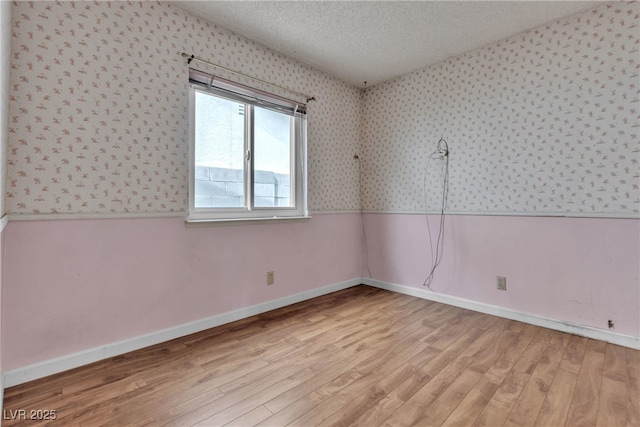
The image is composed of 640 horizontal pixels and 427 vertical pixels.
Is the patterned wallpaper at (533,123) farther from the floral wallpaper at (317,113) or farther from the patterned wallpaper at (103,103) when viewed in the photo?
the patterned wallpaper at (103,103)

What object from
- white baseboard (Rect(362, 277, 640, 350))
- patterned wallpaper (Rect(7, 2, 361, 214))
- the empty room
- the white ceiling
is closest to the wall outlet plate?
the empty room

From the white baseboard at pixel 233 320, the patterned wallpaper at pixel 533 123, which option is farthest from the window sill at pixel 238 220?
the patterned wallpaper at pixel 533 123

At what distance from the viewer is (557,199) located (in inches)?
90.9

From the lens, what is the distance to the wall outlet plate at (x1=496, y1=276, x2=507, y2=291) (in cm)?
257

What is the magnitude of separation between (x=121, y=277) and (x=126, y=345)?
45 cm

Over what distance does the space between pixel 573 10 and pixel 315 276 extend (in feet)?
10.2

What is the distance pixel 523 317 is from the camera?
2459 millimetres

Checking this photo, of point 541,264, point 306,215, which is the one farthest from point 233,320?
point 541,264

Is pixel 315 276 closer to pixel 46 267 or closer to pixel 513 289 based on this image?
pixel 513 289

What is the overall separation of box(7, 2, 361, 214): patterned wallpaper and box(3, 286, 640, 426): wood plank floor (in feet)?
3.30

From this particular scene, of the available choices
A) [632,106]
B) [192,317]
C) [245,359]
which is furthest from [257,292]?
[632,106]

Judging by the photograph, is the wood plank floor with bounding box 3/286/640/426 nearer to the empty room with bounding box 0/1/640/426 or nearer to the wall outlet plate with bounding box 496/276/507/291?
A: the empty room with bounding box 0/1/640/426

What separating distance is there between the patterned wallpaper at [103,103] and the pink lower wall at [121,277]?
0.17 metres

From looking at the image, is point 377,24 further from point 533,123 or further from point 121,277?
point 121,277
